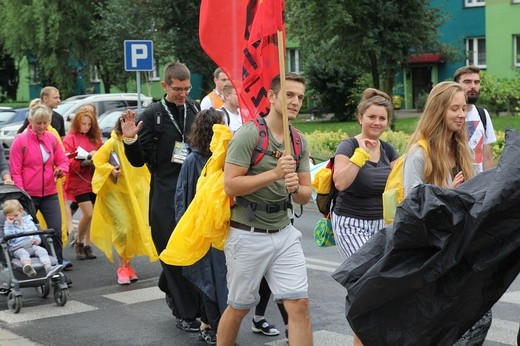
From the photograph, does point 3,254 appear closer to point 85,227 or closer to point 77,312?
point 77,312

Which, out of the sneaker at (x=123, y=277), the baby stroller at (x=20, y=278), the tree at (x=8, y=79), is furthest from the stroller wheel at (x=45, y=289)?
the tree at (x=8, y=79)

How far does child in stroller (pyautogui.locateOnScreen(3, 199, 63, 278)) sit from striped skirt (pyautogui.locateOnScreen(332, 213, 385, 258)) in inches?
129

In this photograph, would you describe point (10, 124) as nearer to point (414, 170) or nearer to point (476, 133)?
point (476, 133)

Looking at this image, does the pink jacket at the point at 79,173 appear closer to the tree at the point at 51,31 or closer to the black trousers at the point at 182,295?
the black trousers at the point at 182,295

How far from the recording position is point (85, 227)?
1144cm

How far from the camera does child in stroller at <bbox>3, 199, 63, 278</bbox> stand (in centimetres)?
874

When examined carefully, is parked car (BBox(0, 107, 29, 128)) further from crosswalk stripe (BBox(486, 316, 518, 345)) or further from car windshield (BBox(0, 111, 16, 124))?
crosswalk stripe (BBox(486, 316, 518, 345))

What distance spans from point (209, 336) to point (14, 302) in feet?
6.94

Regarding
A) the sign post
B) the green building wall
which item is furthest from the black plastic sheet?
the green building wall

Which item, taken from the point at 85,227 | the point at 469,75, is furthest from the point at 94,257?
the point at 469,75

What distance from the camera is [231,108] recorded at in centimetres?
814

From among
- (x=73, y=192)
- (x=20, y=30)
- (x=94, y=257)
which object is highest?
(x=20, y=30)

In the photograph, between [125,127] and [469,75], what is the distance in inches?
114

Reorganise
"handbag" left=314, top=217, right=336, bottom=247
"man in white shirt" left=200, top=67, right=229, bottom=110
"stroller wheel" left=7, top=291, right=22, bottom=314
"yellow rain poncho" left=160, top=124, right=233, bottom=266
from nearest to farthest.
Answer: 1. "yellow rain poncho" left=160, top=124, right=233, bottom=266
2. "handbag" left=314, top=217, right=336, bottom=247
3. "stroller wheel" left=7, top=291, right=22, bottom=314
4. "man in white shirt" left=200, top=67, right=229, bottom=110
